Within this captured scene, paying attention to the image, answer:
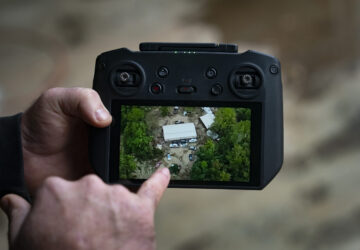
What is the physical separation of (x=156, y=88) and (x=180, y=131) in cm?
9

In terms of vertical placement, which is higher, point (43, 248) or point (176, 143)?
point (176, 143)

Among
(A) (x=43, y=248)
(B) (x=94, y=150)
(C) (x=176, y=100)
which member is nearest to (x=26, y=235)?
(A) (x=43, y=248)

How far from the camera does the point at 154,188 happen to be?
614 millimetres

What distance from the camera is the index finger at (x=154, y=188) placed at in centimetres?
60

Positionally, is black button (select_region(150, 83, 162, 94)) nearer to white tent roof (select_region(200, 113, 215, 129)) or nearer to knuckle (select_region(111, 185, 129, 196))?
white tent roof (select_region(200, 113, 215, 129))

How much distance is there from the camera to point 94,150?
0.75 meters

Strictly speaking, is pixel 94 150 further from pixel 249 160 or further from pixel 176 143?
pixel 249 160

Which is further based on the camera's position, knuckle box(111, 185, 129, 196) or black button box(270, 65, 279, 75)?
black button box(270, 65, 279, 75)

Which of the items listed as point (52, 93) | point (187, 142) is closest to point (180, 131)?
point (187, 142)

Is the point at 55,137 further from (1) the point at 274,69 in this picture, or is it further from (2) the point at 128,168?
(1) the point at 274,69

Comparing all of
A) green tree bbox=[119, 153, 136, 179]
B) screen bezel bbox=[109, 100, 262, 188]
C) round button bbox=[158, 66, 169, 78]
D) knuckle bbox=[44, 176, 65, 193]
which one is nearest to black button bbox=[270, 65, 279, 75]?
screen bezel bbox=[109, 100, 262, 188]

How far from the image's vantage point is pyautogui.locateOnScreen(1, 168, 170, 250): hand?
1.78ft

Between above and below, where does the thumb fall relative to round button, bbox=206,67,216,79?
below

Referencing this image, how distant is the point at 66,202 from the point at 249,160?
32cm
